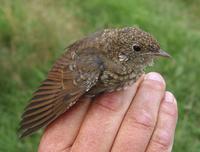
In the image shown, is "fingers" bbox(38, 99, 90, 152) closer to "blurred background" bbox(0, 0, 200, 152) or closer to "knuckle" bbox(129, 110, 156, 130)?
"knuckle" bbox(129, 110, 156, 130)

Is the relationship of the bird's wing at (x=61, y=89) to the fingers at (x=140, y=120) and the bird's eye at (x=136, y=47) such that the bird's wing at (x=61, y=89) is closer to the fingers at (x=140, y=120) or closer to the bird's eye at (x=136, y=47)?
the bird's eye at (x=136, y=47)

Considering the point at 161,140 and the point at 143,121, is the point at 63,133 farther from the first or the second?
the point at 161,140

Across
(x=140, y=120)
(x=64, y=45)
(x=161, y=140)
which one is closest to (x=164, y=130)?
(x=161, y=140)

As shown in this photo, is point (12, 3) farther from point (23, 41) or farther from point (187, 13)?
point (187, 13)

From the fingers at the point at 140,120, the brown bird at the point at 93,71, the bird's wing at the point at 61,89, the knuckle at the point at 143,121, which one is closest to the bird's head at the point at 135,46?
the brown bird at the point at 93,71

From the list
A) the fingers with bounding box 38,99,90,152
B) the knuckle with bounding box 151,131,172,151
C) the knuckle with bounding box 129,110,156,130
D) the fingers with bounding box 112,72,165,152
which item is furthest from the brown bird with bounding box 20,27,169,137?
the knuckle with bounding box 151,131,172,151

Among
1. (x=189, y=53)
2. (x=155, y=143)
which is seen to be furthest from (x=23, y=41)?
(x=155, y=143)

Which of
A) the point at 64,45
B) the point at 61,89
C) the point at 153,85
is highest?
the point at 153,85
